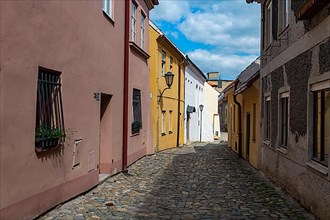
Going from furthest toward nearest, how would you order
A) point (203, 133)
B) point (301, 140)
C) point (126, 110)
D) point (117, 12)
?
point (203, 133)
point (126, 110)
point (117, 12)
point (301, 140)

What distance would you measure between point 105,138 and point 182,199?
297cm

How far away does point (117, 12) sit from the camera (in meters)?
10.5

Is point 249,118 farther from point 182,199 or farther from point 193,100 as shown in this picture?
point 193,100

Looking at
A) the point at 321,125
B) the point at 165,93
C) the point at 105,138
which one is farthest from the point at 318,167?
the point at 165,93

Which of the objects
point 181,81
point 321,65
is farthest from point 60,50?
point 181,81

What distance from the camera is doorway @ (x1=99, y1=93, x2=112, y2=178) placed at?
33.2 feet

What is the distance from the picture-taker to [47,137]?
6105 millimetres

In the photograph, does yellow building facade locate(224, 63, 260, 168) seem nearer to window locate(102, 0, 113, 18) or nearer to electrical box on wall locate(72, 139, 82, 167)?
window locate(102, 0, 113, 18)

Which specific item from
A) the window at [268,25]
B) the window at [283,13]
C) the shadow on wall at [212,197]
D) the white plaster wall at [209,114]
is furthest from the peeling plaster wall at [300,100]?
the white plaster wall at [209,114]

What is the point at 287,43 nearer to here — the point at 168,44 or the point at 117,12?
the point at 117,12

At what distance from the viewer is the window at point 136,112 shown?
42.9 ft

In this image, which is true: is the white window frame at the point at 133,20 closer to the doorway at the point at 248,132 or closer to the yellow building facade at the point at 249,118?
the yellow building facade at the point at 249,118

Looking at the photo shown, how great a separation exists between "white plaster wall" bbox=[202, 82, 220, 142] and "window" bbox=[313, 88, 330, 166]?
2793 centimetres

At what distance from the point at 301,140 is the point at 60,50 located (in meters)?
4.53
